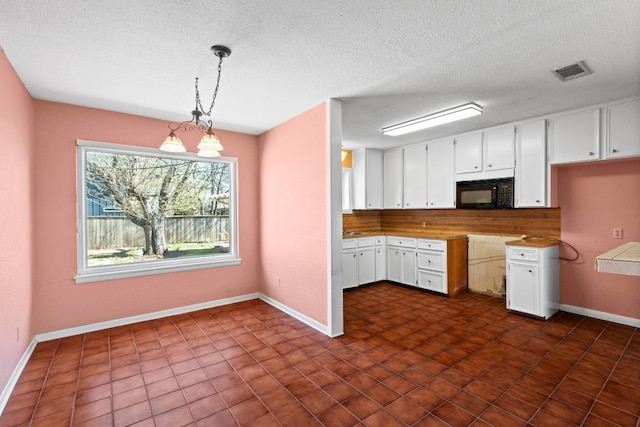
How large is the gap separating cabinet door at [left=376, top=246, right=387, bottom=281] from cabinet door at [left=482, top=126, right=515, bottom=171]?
6.94 ft

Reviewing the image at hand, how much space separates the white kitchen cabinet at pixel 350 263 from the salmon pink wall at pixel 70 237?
2258 mm

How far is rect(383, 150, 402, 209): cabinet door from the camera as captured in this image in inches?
221

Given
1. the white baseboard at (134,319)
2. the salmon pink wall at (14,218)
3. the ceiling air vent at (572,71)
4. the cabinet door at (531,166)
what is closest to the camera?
the salmon pink wall at (14,218)

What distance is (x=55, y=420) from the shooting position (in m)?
1.98

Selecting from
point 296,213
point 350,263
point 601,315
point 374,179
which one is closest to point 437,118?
point 296,213

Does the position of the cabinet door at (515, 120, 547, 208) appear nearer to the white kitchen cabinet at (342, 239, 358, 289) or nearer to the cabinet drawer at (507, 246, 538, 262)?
the cabinet drawer at (507, 246, 538, 262)

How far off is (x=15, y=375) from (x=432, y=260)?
15.8 feet

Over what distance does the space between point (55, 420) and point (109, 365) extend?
2.36 feet

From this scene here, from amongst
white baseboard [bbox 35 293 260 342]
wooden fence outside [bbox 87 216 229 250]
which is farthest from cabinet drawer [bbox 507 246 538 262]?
wooden fence outside [bbox 87 216 229 250]

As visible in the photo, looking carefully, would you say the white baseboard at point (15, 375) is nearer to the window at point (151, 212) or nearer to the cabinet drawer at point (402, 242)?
the window at point (151, 212)

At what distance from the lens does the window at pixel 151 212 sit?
3.54 metres

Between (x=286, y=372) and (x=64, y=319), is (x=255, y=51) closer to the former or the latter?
(x=286, y=372)

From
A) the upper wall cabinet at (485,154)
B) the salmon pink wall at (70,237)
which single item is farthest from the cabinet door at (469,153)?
the salmon pink wall at (70,237)

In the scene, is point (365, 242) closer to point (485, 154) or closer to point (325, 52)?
point (485, 154)
